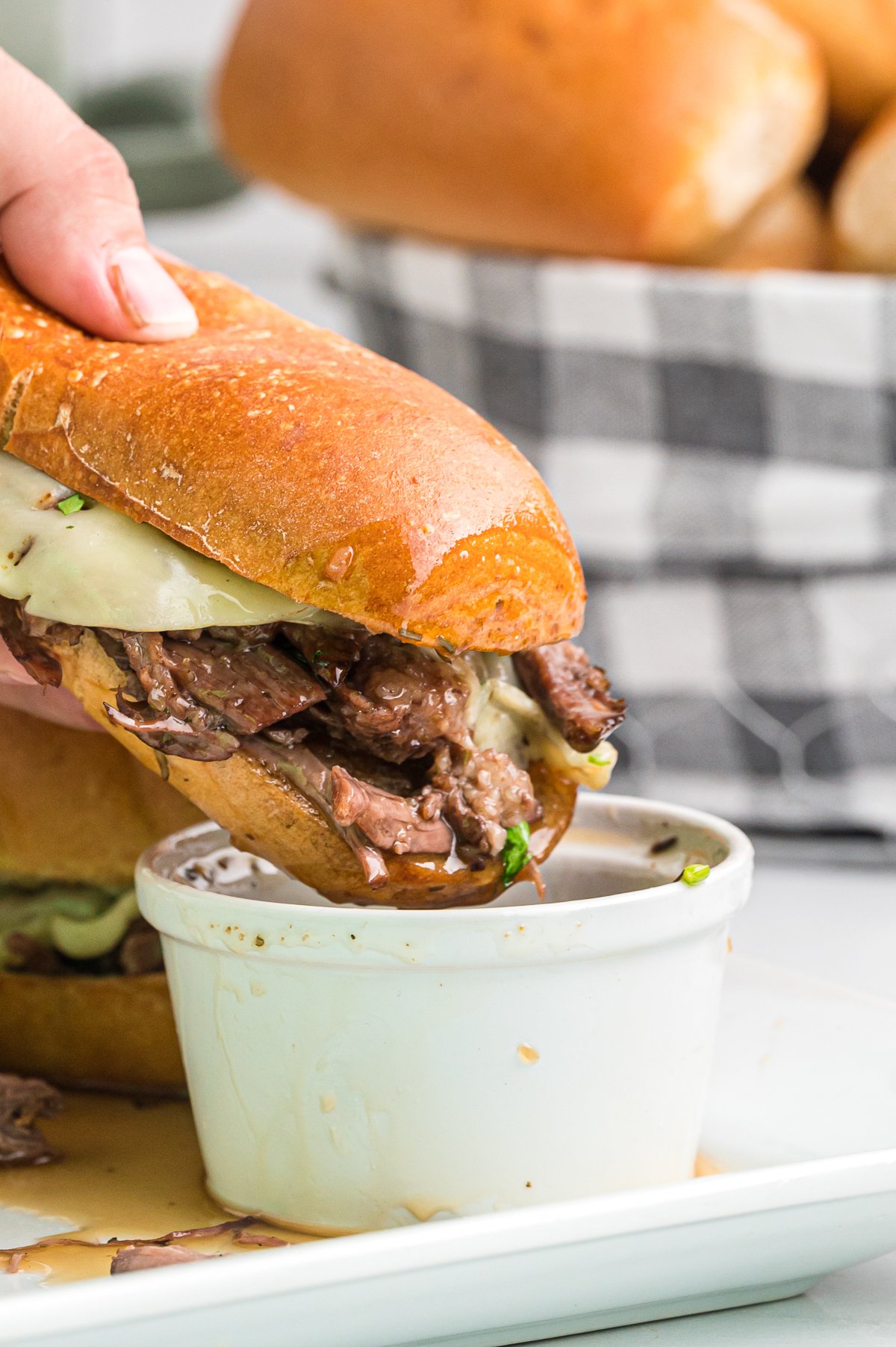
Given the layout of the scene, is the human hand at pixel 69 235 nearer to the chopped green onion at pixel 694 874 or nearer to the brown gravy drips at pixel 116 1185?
the brown gravy drips at pixel 116 1185

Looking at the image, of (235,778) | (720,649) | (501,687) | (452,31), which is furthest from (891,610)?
(235,778)

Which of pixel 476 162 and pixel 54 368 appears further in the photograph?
pixel 476 162

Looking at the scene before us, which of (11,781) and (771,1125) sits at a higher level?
(11,781)

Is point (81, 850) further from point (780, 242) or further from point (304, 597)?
point (780, 242)

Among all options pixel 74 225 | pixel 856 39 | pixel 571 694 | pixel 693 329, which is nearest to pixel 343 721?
pixel 571 694

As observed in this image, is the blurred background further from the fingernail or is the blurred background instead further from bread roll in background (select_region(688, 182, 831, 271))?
the fingernail

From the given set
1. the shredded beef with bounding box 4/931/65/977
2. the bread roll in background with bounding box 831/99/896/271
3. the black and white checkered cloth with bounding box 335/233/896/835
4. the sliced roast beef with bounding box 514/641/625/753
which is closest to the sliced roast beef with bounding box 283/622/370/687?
the sliced roast beef with bounding box 514/641/625/753

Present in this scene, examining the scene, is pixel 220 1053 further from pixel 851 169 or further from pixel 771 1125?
pixel 851 169
